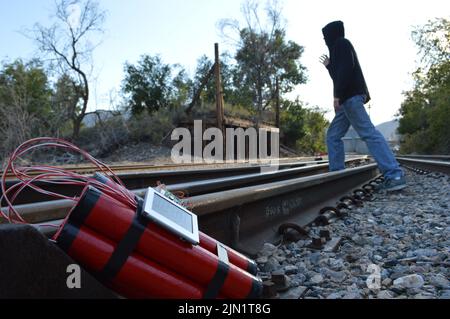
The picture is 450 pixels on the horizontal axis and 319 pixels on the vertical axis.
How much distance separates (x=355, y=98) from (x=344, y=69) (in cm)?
40

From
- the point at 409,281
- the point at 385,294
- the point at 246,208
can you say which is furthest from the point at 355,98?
the point at 385,294

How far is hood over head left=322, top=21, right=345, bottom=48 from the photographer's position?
218 inches

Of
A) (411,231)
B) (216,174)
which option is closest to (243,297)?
(411,231)

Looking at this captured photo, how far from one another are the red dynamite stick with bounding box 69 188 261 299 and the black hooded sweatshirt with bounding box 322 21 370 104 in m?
4.44

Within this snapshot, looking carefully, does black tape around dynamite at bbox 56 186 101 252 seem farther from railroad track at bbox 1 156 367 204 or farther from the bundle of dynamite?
railroad track at bbox 1 156 367 204

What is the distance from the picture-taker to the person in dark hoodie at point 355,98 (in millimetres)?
5242

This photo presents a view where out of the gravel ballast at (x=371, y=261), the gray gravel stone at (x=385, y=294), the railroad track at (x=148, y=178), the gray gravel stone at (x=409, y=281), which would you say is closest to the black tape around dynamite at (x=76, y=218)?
the gravel ballast at (x=371, y=261)

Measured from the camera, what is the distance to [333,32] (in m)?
5.59

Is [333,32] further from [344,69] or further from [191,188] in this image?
[191,188]

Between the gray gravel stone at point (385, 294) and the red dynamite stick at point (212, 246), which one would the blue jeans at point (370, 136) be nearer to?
Result: the gray gravel stone at point (385, 294)

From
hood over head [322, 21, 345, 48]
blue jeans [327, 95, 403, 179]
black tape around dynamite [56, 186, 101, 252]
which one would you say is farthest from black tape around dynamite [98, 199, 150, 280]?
hood over head [322, 21, 345, 48]

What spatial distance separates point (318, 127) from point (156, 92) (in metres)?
22.7

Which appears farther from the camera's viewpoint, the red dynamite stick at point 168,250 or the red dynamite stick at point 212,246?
the red dynamite stick at point 212,246

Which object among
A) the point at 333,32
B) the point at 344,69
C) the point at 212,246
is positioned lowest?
the point at 212,246
